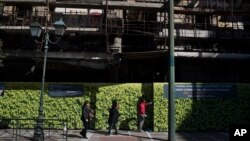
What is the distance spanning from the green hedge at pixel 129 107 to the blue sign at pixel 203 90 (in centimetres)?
27

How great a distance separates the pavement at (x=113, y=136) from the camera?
17.0 meters

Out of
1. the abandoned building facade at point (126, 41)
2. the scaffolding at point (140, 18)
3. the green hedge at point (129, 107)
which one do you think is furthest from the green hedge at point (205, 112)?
the scaffolding at point (140, 18)

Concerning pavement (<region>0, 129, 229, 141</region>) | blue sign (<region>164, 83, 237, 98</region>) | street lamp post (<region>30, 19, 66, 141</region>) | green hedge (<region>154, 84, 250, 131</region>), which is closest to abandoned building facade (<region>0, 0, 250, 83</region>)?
blue sign (<region>164, 83, 237, 98</region>)

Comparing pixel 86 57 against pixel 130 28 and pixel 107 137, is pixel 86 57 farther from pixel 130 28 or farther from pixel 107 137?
pixel 107 137

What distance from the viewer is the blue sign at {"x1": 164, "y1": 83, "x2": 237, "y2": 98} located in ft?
66.5

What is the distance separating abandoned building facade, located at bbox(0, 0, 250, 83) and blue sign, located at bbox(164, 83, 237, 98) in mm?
4246

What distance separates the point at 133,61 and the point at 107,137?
10005 millimetres

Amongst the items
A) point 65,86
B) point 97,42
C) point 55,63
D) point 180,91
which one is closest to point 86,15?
point 97,42

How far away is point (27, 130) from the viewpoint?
1909 cm

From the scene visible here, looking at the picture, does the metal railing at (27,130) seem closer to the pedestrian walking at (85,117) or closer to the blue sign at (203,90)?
the pedestrian walking at (85,117)

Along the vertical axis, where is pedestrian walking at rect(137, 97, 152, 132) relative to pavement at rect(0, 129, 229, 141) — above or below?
above

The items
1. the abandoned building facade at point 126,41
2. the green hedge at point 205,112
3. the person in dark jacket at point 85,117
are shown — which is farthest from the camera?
the abandoned building facade at point 126,41

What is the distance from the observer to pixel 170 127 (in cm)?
1295

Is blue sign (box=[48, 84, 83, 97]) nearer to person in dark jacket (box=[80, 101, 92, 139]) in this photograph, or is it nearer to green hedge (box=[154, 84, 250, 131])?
person in dark jacket (box=[80, 101, 92, 139])
